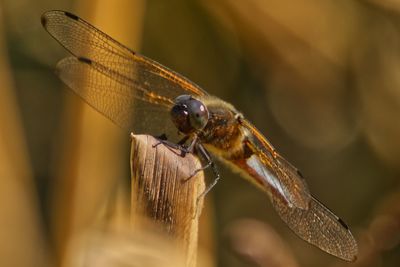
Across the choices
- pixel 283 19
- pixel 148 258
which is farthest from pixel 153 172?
pixel 283 19

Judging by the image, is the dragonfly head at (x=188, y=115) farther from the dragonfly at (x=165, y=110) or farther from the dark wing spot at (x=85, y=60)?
the dark wing spot at (x=85, y=60)

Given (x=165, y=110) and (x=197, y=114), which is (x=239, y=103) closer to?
(x=165, y=110)

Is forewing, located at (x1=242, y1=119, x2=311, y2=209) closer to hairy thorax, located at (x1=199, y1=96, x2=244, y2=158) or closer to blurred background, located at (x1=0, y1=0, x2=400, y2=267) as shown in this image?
hairy thorax, located at (x1=199, y1=96, x2=244, y2=158)

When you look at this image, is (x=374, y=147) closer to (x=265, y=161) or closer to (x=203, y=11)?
(x=203, y=11)

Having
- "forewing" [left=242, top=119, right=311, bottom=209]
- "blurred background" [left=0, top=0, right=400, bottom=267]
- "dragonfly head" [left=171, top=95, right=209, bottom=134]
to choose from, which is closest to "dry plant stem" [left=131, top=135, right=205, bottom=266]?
"dragonfly head" [left=171, top=95, right=209, bottom=134]

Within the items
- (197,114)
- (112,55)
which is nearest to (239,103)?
(112,55)
